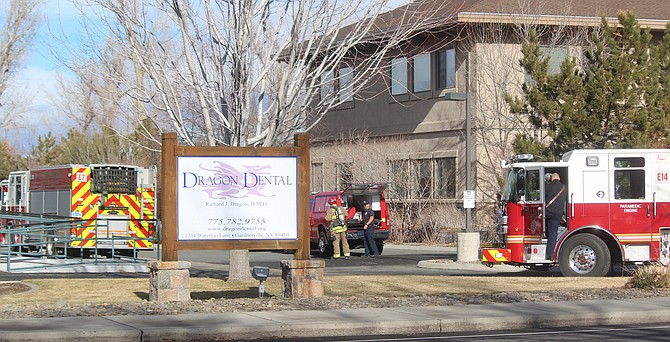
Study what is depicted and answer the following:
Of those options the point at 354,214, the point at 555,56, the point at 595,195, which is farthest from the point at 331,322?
the point at 555,56

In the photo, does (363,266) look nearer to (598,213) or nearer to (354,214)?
(354,214)

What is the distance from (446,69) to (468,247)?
1260cm

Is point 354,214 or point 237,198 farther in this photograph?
point 354,214

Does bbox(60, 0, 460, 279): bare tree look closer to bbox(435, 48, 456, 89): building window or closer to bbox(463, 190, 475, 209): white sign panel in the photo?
bbox(463, 190, 475, 209): white sign panel

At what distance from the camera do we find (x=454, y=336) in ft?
41.9

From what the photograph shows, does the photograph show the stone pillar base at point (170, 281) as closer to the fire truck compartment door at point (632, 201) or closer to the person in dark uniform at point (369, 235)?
the fire truck compartment door at point (632, 201)

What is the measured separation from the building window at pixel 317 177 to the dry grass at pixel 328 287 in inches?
919

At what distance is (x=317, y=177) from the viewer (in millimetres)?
43875

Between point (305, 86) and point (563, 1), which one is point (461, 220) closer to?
point (563, 1)

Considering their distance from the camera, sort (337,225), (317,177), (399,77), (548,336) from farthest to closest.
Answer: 1. (317,177)
2. (399,77)
3. (337,225)
4. (548,336)

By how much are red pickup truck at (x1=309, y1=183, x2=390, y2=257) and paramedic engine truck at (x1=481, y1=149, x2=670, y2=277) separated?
9.87 metres

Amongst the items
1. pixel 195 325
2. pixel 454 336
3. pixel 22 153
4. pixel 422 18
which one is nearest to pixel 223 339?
pixel 195 325

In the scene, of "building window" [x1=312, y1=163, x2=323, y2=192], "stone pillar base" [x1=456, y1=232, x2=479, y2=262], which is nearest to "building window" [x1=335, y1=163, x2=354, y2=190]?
"building window" [x1=312, y1=163, x2=323, y2=192]

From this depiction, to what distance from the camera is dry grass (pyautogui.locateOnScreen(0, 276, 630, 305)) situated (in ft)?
54.7
